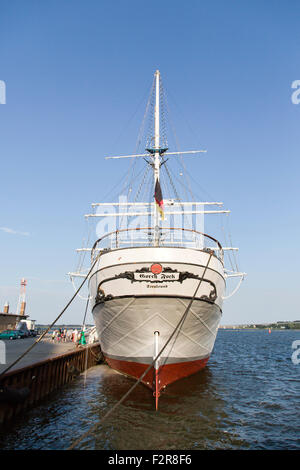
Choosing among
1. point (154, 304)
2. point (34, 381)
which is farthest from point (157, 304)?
point (34, 381)

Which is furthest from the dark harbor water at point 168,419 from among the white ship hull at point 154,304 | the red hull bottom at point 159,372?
the white ship hull at point 154,304

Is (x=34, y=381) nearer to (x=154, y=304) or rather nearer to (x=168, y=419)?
(x=168, y=419)

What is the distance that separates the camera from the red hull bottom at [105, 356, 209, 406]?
1116 cm

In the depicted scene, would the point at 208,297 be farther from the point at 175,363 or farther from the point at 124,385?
the point at 124,385

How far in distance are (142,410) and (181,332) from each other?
2.93 metres

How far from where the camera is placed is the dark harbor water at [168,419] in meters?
8.22

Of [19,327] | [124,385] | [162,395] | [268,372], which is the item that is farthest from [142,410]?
[19,327]

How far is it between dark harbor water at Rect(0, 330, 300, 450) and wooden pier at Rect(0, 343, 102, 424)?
44 cm

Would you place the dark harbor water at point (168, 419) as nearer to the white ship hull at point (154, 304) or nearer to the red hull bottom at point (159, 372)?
the red hull bottom at point (159, 372)

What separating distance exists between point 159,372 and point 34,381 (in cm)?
488

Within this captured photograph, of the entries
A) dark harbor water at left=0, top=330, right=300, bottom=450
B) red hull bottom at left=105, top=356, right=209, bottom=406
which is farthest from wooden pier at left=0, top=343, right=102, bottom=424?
red hull bottom at left=105, top=356, right=209, bottom=406

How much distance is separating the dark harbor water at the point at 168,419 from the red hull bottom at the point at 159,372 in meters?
0.63

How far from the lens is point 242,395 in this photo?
13664mm

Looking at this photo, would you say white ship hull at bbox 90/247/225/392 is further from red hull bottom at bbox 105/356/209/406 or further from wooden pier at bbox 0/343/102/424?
wooden pier at bbox 0/343/102/424
